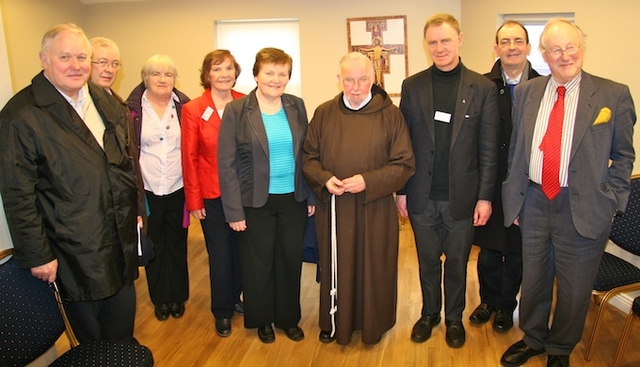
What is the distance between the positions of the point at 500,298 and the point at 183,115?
7.01 ft

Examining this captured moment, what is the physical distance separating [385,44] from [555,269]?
11.5 feet

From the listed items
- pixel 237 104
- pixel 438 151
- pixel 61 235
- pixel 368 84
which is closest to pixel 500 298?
pixel 438 151

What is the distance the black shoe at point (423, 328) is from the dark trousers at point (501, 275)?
1.22 feet

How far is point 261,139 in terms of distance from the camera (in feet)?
8.48

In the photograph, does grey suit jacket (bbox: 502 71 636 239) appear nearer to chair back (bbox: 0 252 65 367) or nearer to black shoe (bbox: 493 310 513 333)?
black shoe (bbox: 493 310 513 333)

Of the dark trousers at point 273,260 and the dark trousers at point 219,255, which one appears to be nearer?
the dark trousers at point 273,260

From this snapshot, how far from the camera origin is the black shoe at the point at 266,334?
9.47ft

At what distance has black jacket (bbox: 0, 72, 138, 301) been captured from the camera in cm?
187

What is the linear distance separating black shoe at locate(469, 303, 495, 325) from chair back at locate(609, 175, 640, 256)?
82 cm

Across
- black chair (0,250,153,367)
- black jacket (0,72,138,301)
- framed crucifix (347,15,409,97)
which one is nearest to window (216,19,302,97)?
framed crucifix (347,15,409,97)

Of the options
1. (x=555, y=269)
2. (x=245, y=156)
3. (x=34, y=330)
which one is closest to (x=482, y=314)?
(x=555, y=269)

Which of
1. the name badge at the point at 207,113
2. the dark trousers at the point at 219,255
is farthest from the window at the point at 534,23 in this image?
the dark trousers at the point at 219,255

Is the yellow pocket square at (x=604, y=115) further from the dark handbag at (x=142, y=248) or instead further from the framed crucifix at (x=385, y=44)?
the framed crucifix at (x=385, y=44)

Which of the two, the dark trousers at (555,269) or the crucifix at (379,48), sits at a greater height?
the crucifix at (379,48)
